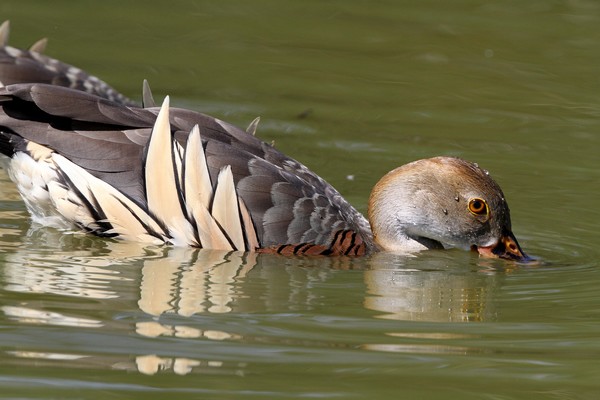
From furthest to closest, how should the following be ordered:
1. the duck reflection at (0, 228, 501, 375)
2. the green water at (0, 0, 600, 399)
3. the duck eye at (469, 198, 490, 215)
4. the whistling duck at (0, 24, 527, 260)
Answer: the duck eye at (469, 198, 490, 215) < the whistling duck at (0, 24, 527, 260) < the duck reflection at (0, 228, 501, 375) < the green water at (0, 0, 600, 399)

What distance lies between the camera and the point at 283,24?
1455cm

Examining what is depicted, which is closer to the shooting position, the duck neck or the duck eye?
the duck eye

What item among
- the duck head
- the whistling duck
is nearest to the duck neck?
the duck head

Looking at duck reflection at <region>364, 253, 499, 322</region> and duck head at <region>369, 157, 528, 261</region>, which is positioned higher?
duck head at <region>369, 157, 528, 261</region>

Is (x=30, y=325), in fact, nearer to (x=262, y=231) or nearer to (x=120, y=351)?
(x=120, y=351)

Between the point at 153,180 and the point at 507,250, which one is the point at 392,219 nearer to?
the point at 507,250

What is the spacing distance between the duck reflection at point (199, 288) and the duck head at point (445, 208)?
0.20m

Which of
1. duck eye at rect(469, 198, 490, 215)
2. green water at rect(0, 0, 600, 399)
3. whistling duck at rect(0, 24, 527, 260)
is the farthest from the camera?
duck eye at rect(469, 198, 490, 215)

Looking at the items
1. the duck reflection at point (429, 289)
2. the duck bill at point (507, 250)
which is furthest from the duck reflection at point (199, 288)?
the duck bill at point (507, 250)

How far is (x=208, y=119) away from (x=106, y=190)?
3.25 feet

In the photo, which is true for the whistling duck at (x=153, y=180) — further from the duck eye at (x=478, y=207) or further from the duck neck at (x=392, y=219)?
the duck eye at (x=478, y=207)

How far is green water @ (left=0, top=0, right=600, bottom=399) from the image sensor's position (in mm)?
5957

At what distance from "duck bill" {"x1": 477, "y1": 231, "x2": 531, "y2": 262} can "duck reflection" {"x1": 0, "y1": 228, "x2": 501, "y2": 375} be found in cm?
25

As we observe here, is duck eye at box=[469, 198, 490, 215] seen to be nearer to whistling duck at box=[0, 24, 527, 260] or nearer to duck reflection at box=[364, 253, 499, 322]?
duck reflection at box=[364, 253, 499, 322]
